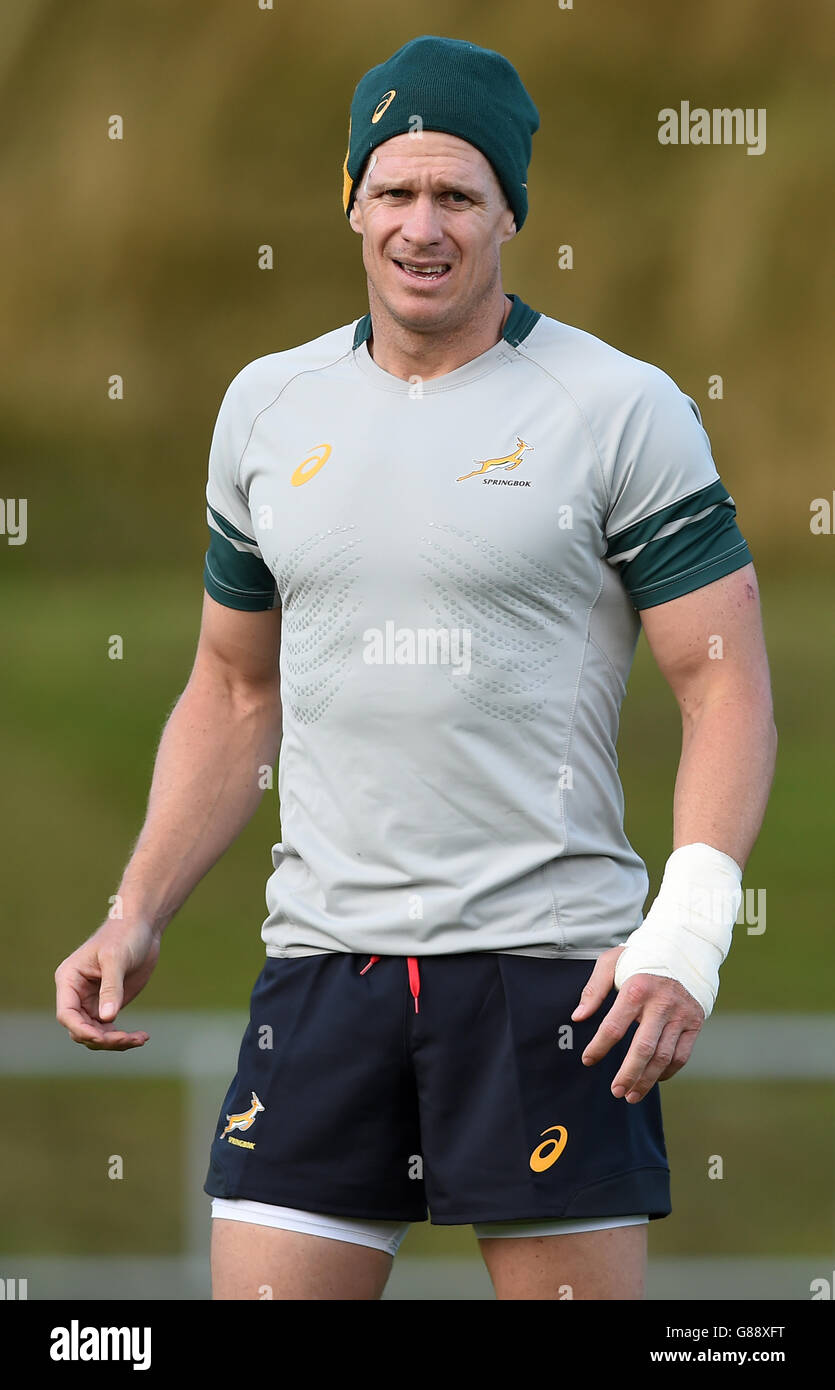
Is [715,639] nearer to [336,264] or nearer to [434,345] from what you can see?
[434,345]

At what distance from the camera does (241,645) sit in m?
2.49

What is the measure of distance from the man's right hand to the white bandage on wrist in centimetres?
59

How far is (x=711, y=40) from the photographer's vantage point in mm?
15172

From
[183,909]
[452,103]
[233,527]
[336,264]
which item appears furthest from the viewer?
[183,909]

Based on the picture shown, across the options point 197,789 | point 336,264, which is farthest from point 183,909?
point 197,789

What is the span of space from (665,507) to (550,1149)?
2.29 feet

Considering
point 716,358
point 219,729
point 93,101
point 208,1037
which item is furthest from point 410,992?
point 93,101

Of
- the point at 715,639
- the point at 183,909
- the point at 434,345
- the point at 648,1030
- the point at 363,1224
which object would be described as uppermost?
the point at 434,345

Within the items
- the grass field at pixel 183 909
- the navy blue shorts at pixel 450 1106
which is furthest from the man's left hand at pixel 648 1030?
the grass field at pixel 183 909

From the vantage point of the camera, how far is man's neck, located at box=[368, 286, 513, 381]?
2248 mm

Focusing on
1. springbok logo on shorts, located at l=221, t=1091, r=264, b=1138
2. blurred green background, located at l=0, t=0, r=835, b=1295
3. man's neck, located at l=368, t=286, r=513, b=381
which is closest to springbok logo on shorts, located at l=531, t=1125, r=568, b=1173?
springbok logo on shorts, located at l=221, t=1091, r=264, b=1138

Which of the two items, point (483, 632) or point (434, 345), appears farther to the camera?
point (434, 345)

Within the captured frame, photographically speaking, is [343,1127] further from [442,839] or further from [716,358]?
[716,358]

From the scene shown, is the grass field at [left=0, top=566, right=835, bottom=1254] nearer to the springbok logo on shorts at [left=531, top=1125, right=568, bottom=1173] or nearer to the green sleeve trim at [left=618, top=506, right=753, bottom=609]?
the springbok logo on shorts at [left=531, top=1125, right=568, bottom=1173]
